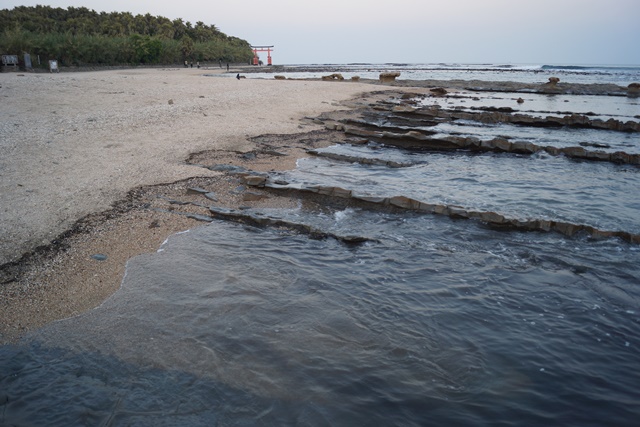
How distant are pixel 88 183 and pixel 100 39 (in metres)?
58.6

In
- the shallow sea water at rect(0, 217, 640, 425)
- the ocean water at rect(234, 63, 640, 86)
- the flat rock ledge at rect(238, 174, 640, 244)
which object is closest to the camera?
the shallow sea water at rect(0, 217, 640, 425)

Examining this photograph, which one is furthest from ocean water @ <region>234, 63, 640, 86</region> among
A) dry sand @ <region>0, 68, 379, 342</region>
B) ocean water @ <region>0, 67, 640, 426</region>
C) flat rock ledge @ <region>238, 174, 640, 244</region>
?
ocean water @ <region>0, 67, 640, 426</region>

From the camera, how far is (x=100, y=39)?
55.4 m

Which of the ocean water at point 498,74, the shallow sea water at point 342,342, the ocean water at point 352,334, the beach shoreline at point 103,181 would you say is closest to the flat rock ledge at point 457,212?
the ocean water at point 352,334

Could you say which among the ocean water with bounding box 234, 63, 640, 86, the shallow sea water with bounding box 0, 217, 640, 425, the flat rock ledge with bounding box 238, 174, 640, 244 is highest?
the ocean water with bounding box 234, 63, 640, 86

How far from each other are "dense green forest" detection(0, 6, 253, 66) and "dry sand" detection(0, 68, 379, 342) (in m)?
37.2

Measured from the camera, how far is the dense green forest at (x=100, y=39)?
46.2m

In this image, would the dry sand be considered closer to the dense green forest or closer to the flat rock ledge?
the flat rock ledge

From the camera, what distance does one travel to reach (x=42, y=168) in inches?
316

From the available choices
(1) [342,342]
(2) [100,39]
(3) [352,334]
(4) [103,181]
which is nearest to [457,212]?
(3) [352,334]

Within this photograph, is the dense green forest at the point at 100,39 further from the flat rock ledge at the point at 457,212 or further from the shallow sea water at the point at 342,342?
the shallow sea water at the point at 342,342

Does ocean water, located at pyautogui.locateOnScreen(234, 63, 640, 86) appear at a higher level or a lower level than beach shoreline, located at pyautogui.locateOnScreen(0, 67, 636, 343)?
higher

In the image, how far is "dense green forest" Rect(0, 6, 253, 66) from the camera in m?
46.2

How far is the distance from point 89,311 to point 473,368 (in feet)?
12.8
